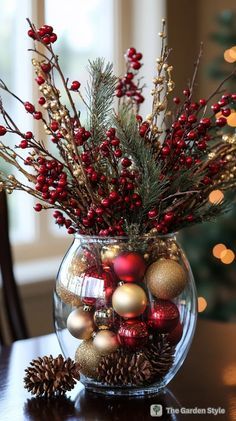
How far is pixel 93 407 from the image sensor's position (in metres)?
1.01

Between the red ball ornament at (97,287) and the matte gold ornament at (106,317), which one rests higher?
the red ball ornament at (97,287)

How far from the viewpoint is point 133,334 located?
100cm

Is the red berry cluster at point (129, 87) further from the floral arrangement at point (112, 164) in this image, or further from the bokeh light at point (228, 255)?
the bokeh light at point (228, 255)

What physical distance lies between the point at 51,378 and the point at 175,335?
182mm

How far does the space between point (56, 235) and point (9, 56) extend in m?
0.75

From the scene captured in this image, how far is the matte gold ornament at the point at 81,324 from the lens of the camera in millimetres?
1031

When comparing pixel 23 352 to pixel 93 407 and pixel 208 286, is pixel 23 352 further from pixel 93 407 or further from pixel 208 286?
pixel 208 286

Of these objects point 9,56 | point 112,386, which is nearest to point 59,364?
point 112,386

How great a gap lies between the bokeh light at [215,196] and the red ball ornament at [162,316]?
0.60 feet

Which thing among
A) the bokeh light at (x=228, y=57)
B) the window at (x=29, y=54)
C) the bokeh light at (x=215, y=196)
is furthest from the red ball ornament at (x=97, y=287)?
the bokeh light at (x=228, y=57)

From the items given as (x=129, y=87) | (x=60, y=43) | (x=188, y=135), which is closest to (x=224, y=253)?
(x=60, y=43)

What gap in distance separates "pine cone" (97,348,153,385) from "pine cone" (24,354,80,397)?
44 mm

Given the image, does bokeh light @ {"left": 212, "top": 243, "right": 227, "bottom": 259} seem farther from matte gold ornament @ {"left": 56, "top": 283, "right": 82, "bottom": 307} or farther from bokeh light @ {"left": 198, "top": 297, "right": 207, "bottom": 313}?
matte gold ornament @ {"left": 56, "top": 283, "right": 82, "bottom": 307}

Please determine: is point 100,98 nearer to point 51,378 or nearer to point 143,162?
point 143,162
